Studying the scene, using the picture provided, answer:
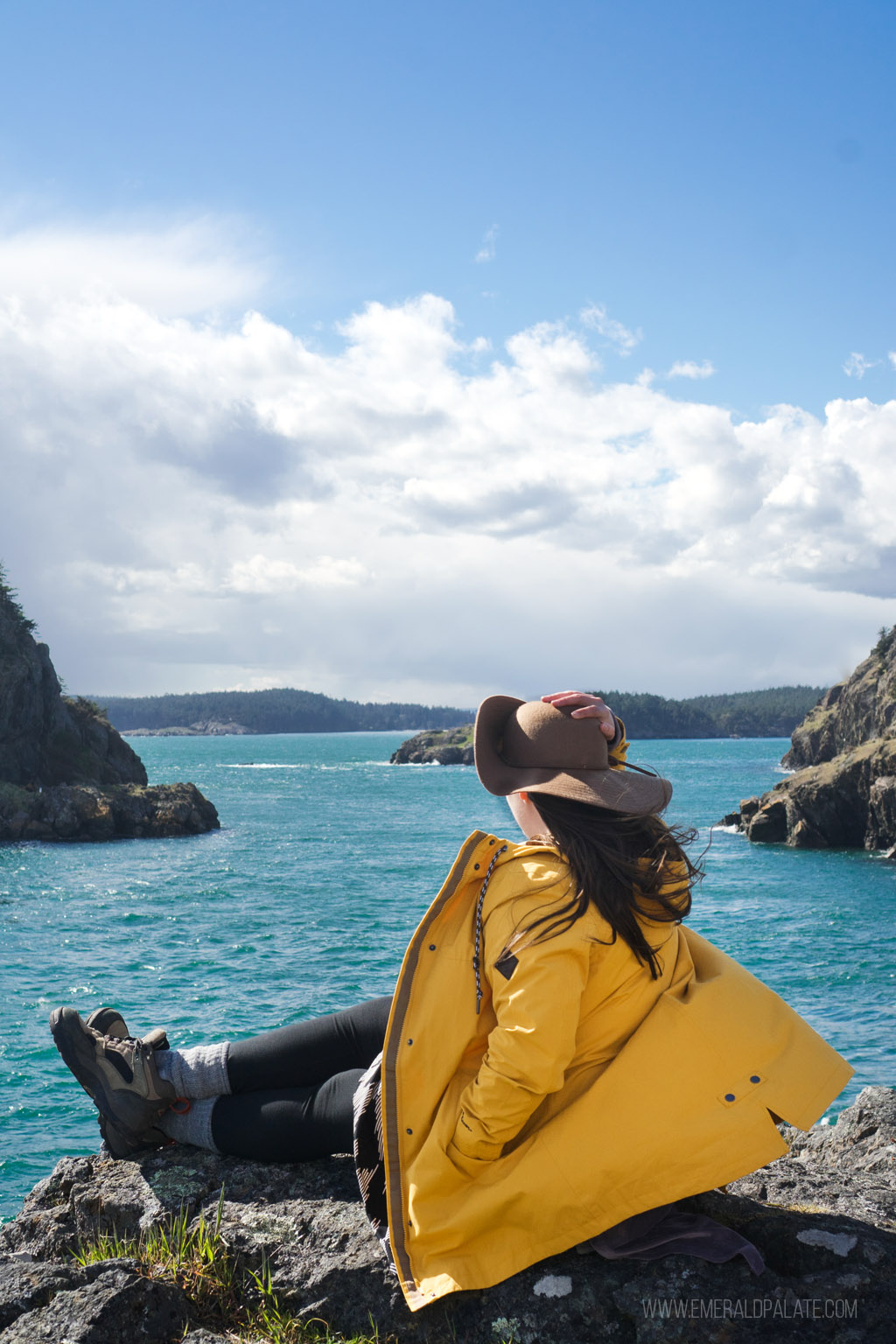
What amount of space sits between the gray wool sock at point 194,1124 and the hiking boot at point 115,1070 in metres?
0.12

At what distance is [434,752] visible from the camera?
139875mm

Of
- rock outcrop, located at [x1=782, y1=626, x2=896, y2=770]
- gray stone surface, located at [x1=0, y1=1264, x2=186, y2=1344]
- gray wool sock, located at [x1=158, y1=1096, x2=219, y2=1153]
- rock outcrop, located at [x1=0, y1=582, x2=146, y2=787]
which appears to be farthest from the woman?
rock outcrop, located at [x1=782, y1=626, x2=896, y2=770]

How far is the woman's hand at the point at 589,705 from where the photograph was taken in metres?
3.74

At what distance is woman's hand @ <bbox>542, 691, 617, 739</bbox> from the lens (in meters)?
3.74

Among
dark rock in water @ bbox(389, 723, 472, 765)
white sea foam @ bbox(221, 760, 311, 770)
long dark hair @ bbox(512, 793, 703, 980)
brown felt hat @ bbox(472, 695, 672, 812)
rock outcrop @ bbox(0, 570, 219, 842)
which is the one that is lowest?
white sea foam @ bbox(221, 760, 311, 770)

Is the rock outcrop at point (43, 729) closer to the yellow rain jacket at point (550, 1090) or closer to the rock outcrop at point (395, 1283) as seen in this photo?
the rock outcrop at point (395, 1283)

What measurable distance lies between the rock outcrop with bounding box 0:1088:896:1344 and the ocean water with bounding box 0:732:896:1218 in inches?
257

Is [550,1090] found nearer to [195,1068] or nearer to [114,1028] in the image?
[195,1068]

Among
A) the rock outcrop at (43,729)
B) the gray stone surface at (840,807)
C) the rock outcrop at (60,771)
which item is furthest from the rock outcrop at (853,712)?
the rock outcrop at (43,729)

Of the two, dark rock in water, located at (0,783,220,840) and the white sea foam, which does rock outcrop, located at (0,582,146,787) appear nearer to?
dark rock in water, located at (0,783,220,840)

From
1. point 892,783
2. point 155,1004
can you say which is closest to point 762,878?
point 892,783

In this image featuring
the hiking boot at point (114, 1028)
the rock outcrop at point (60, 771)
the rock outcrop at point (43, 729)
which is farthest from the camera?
the rock outcrop at point (43, 729)

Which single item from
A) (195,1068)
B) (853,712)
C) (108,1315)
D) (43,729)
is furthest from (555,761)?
(853,712)

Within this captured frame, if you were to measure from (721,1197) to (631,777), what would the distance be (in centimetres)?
190
